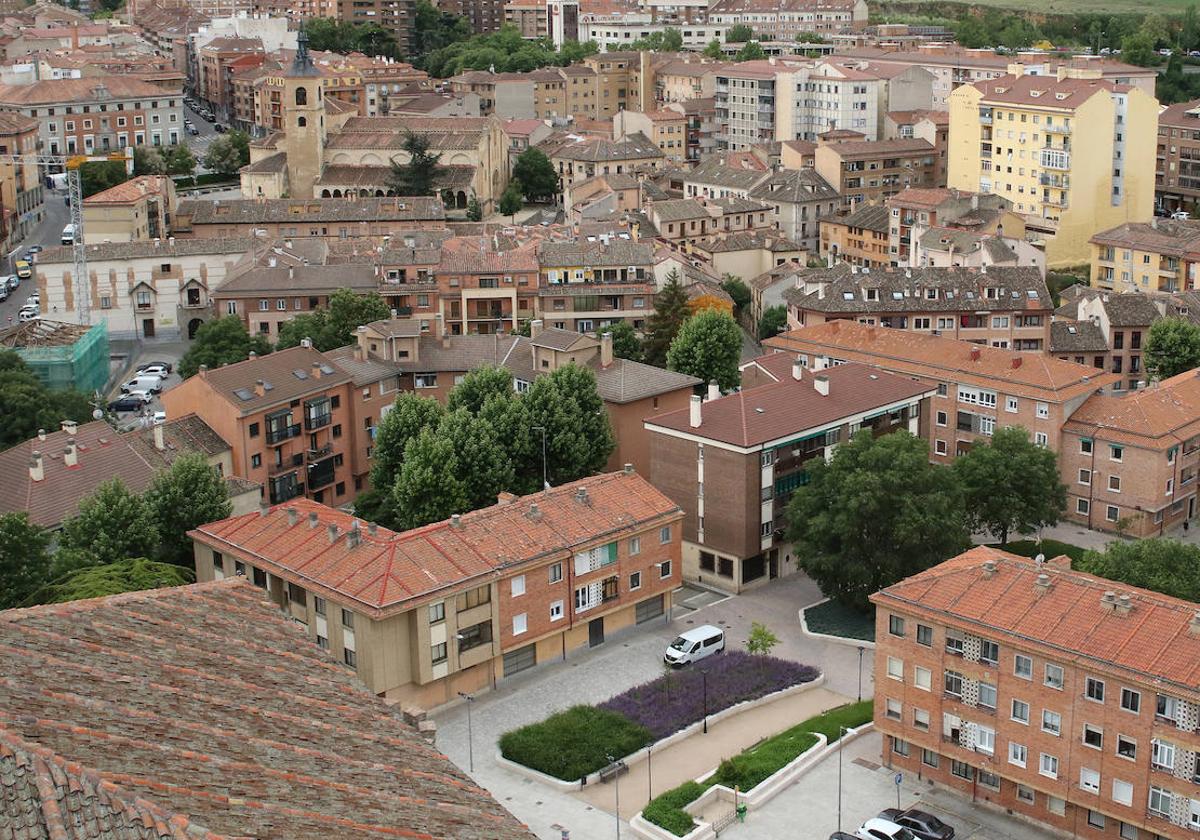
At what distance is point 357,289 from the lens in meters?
67.5

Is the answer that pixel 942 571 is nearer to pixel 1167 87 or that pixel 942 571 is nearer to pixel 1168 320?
pixel 1168 320

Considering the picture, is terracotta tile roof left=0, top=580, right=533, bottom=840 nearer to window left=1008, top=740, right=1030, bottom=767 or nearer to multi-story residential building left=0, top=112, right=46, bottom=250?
window left=1008, top=740, right=1030, bottom=767

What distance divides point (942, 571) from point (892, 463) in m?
7.44

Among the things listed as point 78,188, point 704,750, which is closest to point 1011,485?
point 704,750

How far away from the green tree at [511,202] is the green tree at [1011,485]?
190 feet

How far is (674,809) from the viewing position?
31.8 metres

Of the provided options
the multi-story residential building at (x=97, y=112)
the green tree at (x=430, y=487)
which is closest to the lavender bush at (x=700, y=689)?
the green tree at (x=430, y=487)

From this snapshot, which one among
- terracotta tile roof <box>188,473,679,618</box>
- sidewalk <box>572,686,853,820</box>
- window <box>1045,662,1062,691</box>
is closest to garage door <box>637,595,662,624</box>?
terracotta tile roof <box>188,473,679,618</box>

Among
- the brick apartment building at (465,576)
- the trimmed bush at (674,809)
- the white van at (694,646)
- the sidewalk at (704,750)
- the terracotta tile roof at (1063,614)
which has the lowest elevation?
the sidewalk at (704,750)

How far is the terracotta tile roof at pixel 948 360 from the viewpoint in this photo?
50.8m

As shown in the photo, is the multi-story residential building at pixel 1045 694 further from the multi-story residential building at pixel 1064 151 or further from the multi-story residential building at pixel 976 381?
the multi-story residential building at pixel 1064 151

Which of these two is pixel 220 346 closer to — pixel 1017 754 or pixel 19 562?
pixel 19 562

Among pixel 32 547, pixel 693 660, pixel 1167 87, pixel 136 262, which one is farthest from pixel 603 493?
pixel 1167 87

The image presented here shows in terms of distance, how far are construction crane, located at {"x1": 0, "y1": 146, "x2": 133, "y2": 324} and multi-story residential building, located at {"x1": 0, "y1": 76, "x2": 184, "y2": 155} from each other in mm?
1370
